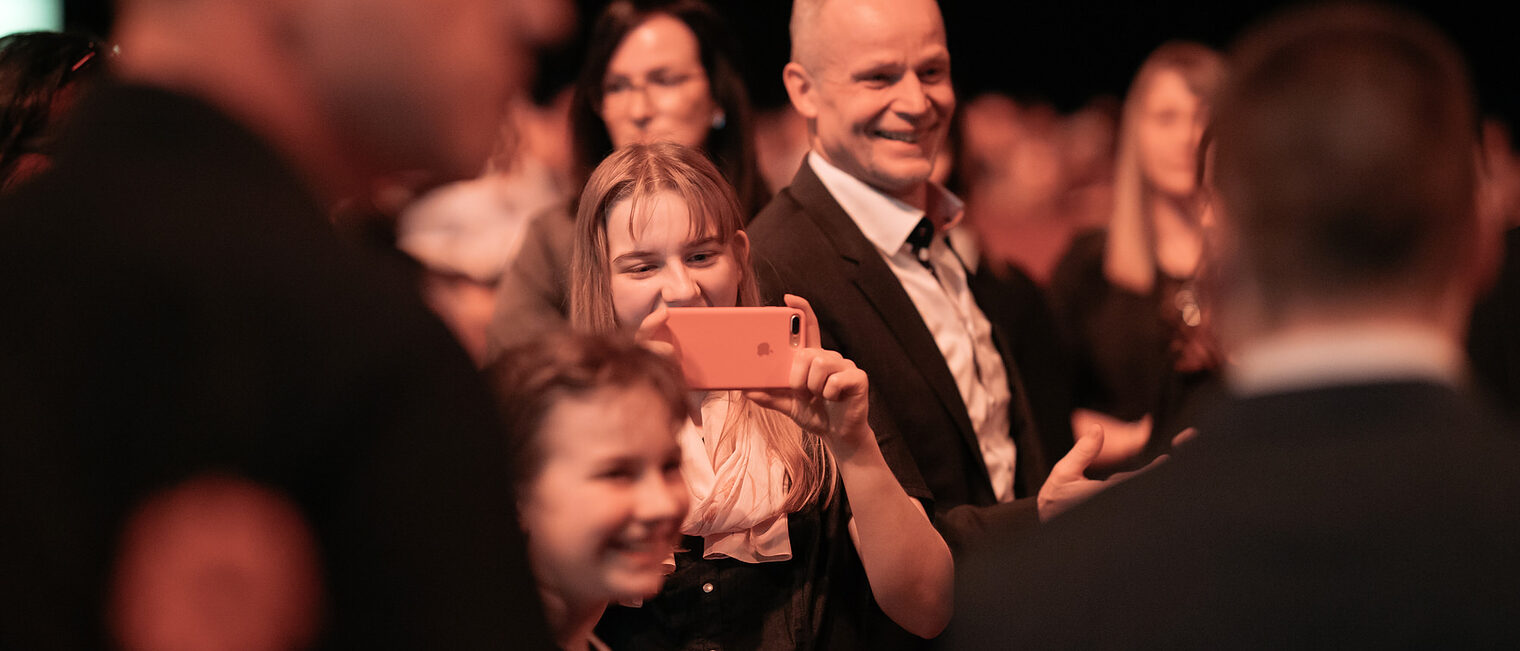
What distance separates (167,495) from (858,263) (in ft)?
5.80

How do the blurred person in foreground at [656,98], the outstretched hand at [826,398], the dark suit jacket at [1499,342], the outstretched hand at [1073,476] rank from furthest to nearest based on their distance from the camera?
the blurred person in foreground at [656,98] < the dark suit jacket at [1499,342] < the outstretched hand at [1073,476] < the outstretched hand at [826,398]

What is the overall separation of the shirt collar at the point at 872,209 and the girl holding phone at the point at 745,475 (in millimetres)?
489

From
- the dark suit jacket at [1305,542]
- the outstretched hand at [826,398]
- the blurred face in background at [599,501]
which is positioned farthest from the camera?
the outstretched hand at [826,398]

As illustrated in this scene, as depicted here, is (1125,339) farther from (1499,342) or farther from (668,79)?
(668,79)

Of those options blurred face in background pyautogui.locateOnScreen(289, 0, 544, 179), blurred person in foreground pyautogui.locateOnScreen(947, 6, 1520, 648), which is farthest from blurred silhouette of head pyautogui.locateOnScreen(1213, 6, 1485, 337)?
blurred face in background pyautogui.locateOnScreen(289, 0, 544, 179)

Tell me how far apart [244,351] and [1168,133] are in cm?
341

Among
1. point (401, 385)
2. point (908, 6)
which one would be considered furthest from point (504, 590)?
point (908, 6)

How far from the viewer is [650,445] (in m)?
1.50

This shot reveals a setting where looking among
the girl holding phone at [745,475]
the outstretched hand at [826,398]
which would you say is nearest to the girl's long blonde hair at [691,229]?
the girl holding phone at [745,475]

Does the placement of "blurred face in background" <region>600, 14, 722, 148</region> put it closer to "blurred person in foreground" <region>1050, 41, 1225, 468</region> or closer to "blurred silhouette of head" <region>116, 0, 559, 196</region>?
"blurred person in foreground" <region>1050, 41, 1225, 468</region>

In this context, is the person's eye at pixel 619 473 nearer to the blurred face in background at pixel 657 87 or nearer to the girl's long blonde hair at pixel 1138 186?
the blurred face in background at pixel 657 87

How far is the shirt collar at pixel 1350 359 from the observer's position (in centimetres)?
99

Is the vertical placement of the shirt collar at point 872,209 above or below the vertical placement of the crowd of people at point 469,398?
below

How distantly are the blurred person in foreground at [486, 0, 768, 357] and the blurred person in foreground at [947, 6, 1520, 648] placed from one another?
6.86ft
